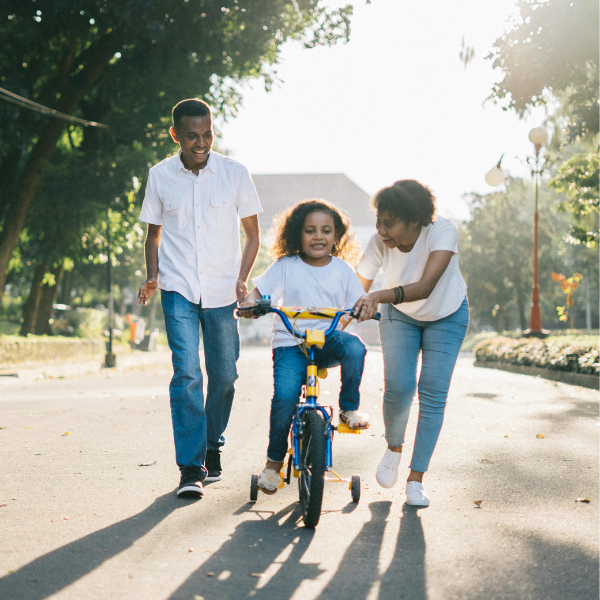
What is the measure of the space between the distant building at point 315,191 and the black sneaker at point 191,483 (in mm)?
78769

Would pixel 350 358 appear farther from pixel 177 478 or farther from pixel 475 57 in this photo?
pixel 475 57

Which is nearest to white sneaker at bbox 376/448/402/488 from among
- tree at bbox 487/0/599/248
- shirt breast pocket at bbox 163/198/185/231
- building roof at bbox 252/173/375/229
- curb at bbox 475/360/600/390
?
shirt breast pocket at bbox 163/198/185/231

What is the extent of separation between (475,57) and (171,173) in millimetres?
10313

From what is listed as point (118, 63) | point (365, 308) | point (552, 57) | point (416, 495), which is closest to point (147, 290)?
point (365, 308)

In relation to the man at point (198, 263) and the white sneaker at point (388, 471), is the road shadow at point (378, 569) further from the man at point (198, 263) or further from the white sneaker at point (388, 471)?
the man at point (198, 263)

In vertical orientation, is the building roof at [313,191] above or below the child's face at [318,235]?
above

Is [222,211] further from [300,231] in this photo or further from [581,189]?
[581,189]

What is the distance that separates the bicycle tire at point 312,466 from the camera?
12.4 feet

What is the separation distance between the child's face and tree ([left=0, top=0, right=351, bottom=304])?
10.7 metres

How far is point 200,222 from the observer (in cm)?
493

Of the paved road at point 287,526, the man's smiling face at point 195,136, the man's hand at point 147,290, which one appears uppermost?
the man's smiling face at point 195,136

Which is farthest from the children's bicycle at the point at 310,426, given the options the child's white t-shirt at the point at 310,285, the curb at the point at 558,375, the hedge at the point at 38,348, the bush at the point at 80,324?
the bush at the point at 80,324

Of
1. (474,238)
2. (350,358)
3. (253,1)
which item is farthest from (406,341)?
(474,238)

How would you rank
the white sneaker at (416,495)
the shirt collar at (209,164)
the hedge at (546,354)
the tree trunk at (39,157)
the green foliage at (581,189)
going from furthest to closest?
the tree trunk at (39,157) → the green foliage at (581,189) → the hedge at (546,354) → the shirt collar at (209,164) → the white sneaker at (416,495)
